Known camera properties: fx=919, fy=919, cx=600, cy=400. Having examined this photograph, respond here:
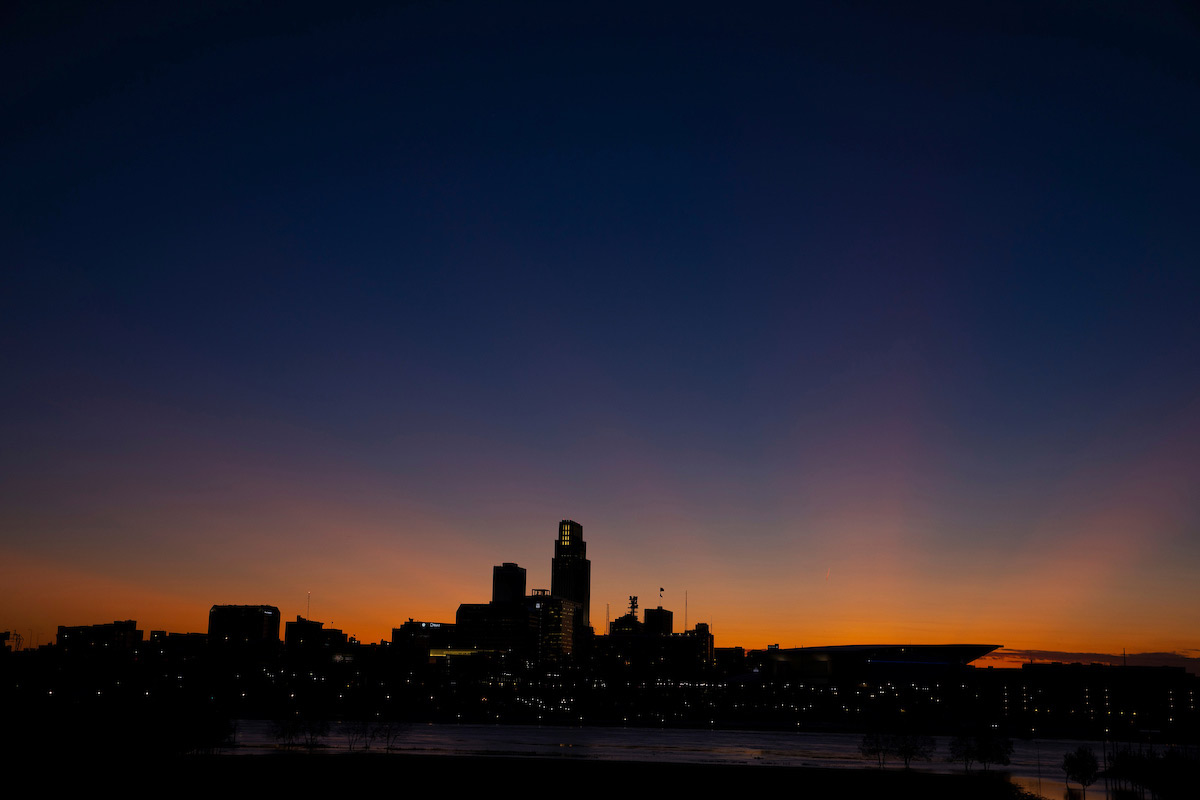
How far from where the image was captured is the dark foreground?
103812mm

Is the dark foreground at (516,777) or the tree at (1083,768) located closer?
the dark foreground at (516,777)

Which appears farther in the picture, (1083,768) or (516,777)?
(1083,768)

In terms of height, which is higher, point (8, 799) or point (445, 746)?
point (8, 799)

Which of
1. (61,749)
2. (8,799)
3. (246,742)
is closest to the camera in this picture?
(8,799)

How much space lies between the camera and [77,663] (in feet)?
655

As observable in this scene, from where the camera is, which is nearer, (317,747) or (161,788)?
(161,788)

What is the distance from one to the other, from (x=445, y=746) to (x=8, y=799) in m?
106

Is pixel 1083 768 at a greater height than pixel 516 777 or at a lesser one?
greater

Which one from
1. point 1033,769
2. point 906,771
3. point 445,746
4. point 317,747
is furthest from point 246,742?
point 1033,769

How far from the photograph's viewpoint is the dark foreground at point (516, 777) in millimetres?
103812

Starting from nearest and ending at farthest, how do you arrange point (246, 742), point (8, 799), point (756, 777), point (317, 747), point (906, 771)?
point (8, 799)
point (756, 777)
point (906, 771)
point (317, 747)
point (246, 742)

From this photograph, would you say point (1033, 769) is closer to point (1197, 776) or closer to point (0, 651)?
point (1197, 776)

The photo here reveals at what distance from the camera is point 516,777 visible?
11800 cm

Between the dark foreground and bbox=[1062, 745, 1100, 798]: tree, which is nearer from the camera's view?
the dark foreground
